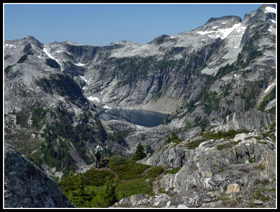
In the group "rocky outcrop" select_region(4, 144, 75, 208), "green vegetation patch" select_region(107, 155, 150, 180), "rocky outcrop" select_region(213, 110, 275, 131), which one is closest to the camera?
"rocky outcrop" select_region(4, 144, 75, 208)

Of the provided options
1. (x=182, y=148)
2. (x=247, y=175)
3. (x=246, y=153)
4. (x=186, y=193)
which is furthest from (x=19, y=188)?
(x=182, y=148)

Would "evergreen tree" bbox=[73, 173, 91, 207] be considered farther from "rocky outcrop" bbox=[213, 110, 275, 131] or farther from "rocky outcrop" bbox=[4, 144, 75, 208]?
"rocky outcrop" bbox=[213, 110, 275, 131]

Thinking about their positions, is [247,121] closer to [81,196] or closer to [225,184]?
[225,184]

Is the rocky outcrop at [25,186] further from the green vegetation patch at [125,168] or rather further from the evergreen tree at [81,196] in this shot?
the green vegetation patch at [125,168]

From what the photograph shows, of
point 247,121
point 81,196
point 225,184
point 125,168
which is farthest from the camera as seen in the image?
point 247,121

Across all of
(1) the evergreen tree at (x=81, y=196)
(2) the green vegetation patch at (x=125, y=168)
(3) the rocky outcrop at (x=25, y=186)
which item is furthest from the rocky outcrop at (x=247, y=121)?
(3) the rocky outcrop at (x=25, y=186)

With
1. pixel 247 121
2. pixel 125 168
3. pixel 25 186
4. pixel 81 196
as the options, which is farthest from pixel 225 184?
pixel 247 121

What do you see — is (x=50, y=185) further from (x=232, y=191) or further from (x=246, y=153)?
(x=246, y=153)

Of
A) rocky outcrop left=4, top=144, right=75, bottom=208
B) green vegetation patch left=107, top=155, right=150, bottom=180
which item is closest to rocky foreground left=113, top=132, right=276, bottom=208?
green vegetation patch left=107, top=155, right=150, bottom=180
